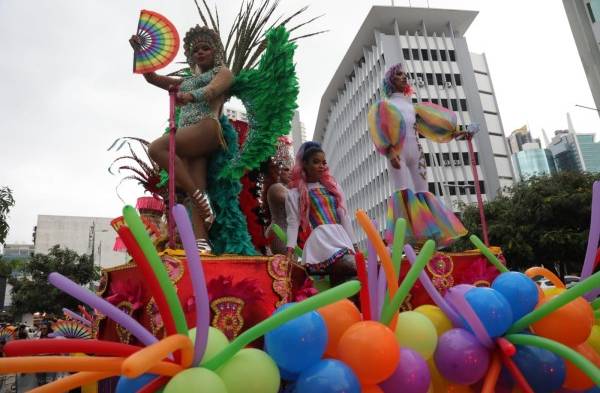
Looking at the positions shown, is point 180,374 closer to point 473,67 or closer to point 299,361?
point 299,361

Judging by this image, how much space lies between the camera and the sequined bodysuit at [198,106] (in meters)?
3.29

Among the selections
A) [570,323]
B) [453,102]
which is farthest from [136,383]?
[453,102]

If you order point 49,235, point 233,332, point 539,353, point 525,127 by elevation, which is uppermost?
point 525,127

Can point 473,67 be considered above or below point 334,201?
above

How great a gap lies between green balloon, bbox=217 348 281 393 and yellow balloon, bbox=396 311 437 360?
65 centimetres

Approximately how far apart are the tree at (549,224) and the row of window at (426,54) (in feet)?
71.9

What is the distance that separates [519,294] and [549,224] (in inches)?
531

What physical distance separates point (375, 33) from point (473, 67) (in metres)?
9.00

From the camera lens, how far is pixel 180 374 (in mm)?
1407

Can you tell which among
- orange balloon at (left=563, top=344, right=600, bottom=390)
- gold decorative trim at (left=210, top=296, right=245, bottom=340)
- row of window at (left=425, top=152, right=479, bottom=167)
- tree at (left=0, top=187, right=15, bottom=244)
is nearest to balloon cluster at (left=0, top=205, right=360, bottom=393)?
gold decorative trim at (left=210, top=296, right=245, bottom=340)

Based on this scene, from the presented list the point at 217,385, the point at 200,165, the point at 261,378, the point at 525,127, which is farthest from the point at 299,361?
the point at 525,127

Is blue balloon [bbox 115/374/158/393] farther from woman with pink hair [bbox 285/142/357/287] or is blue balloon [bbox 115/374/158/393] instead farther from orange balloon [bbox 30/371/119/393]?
woman with pink hair [bbox 285/142/357/287]

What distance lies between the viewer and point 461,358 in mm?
1998

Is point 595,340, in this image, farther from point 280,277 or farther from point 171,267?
point 171,267
